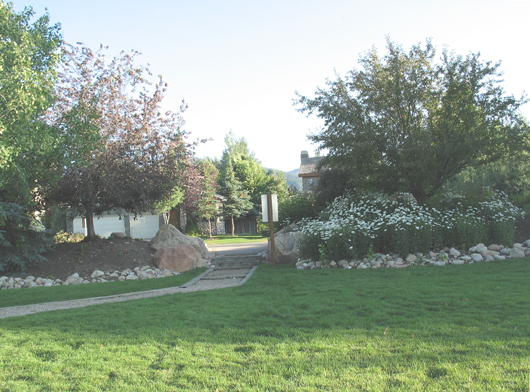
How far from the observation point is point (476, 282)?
6.62 meters

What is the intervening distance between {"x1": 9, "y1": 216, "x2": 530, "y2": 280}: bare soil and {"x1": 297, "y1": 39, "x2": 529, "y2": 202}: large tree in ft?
8.96

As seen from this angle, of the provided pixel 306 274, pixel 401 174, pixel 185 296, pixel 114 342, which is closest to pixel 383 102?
pixel 401 174

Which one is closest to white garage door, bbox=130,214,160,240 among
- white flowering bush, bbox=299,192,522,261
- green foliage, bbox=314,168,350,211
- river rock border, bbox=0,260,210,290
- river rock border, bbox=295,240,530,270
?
green foliage, bbox=314,168,350,211

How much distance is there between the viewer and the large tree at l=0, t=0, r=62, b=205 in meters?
6.67

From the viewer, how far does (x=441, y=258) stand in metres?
9.37

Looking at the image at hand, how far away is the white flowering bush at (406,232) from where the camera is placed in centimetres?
978

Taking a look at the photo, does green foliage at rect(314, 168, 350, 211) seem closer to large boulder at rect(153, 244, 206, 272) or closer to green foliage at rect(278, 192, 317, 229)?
green foliage at rect(278, 192, 317, 229)

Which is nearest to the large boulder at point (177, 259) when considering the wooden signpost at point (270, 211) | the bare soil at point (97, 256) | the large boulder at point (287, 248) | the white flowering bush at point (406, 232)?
the bare soil at point (97, 256)

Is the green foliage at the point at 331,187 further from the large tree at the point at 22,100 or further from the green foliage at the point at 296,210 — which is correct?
the large tree at the point at 22,100

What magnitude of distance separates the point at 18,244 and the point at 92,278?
2.31 metres

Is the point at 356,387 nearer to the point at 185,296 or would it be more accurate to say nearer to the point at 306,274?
the point at 185,296

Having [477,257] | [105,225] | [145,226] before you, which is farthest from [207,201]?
[477,257]

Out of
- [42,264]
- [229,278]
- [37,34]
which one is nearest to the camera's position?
[37,34]

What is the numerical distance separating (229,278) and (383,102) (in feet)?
22.9
